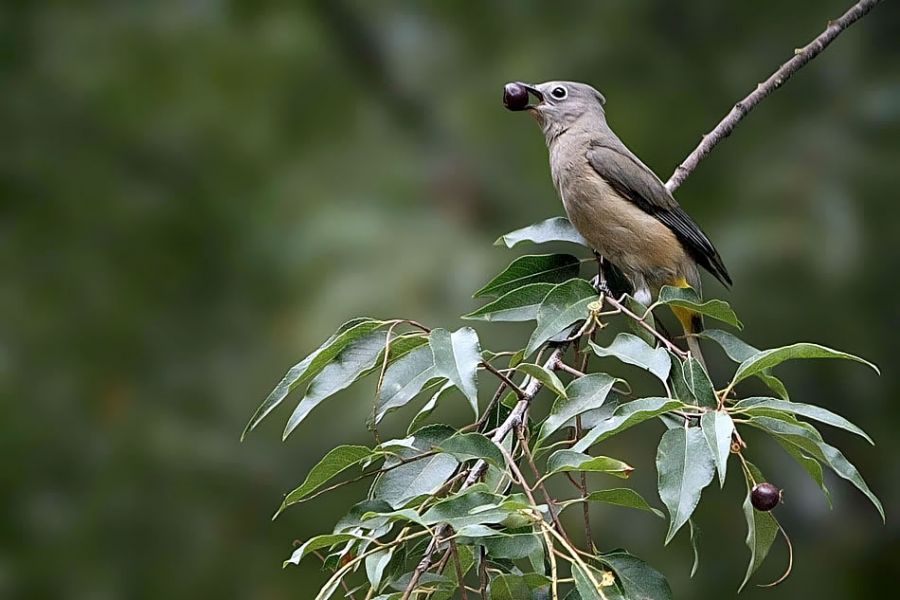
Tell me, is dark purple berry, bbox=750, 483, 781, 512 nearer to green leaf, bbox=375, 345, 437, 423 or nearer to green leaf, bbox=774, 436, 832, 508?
green leaf, bbox=774, 436, 832, 508

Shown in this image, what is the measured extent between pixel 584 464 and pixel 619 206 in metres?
2.06

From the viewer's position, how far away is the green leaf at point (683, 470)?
1.89m

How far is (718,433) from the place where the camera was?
6.38 feet

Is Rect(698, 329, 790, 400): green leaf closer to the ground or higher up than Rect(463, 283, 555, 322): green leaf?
closer to the ground

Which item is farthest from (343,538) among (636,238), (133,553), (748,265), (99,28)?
(99,28)

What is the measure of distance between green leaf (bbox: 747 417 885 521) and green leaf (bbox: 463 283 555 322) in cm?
63

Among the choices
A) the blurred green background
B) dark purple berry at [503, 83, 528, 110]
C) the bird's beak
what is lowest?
the blurred green background

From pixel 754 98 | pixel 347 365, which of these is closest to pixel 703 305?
pixel 347 365

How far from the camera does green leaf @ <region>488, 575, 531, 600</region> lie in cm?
194

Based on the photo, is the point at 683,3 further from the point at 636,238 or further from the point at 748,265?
the point at 636,238

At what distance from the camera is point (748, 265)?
6.14 m

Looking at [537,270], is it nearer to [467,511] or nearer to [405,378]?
[405,378]

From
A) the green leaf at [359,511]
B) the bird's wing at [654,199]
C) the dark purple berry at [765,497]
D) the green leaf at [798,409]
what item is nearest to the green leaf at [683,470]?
the green leaf at [798,409]

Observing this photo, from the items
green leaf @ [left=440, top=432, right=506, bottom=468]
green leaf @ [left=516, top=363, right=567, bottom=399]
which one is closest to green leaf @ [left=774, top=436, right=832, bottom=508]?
green leaf @ [left=516, top=363, right=567, bottom=399]
